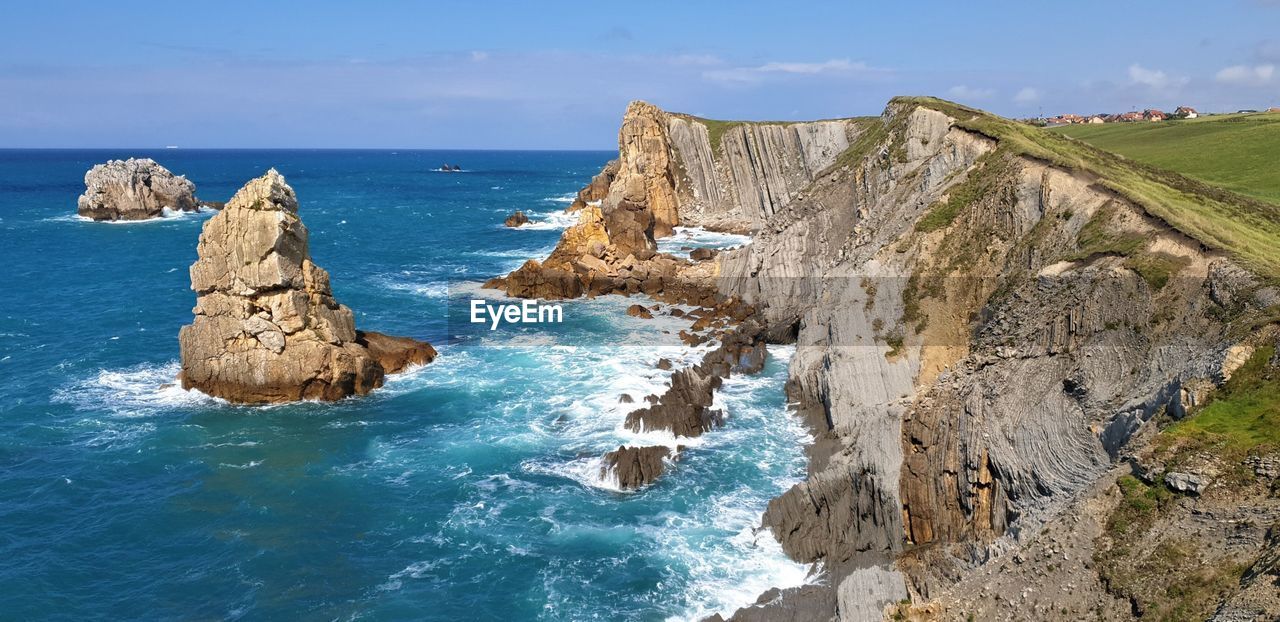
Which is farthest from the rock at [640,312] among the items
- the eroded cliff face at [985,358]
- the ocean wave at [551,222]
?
the ocean wave at [551,222]

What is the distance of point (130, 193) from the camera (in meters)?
116

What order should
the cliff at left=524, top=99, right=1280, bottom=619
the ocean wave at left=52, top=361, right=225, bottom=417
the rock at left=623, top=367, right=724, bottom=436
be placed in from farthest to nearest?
the ocean wave at left=52, top=361, right=225, bottom=417 → the rock at left=623, top=367, right=724, bottom=436 → the cliff at left=524, top=99, right=1280, bottom=619

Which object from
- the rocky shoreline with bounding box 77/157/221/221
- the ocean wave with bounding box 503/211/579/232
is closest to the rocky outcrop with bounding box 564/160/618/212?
the ocean wave with bounding box 503/211/579/232

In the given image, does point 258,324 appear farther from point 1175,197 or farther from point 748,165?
point 748,165

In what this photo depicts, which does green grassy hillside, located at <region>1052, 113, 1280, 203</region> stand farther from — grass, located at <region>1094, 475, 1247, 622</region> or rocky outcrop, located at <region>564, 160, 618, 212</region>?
rocky outcrop, located at <region>564, 160, 618, 212</region>

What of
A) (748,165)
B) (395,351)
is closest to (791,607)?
(395,351)

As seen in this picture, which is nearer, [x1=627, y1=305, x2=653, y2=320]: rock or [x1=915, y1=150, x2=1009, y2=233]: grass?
[x1=915, y1=150, x2=1009, y2=233]: grass

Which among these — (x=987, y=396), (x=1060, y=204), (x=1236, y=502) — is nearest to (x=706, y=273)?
(x=1060, y=204)

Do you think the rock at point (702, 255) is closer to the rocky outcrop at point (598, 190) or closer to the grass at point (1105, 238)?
the rocky outcrop at point (598, 190)

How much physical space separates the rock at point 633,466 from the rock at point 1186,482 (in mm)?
20297

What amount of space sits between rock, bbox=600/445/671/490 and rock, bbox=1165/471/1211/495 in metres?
20.3

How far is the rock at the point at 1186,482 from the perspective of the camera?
18156mm

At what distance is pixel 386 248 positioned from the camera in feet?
320

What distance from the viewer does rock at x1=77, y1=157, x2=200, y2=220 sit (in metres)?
115
